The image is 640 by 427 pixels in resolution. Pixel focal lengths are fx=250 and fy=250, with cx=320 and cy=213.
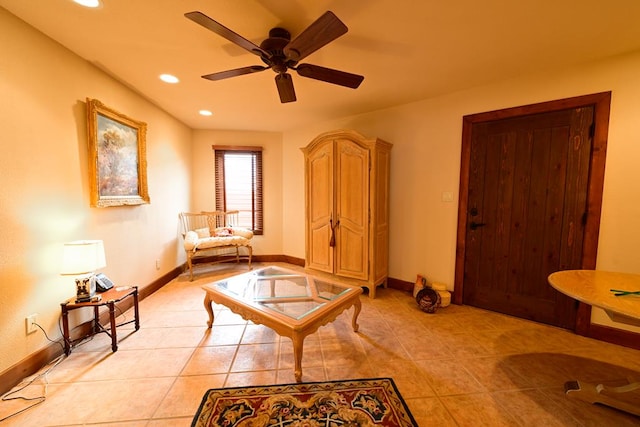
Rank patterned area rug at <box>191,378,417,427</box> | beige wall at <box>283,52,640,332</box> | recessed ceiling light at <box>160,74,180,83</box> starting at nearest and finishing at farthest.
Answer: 1. patterned area rug at <box>191,378,417,427</box>
2. beige wall at <box>283,52,640,332</box>
3. recessed ceiling light at <box>160,74,180,83</box>

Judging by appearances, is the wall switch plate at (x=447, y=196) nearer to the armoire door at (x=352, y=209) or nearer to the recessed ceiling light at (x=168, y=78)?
the armoire door at (x=352, y=209)

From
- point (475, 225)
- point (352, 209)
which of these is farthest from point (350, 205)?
point (475, 225)

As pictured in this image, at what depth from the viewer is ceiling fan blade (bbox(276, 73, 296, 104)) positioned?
1836 millimetres

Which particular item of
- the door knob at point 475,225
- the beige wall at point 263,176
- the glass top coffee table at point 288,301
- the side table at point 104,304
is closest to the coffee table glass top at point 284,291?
the glass top coffee table at point 288,301

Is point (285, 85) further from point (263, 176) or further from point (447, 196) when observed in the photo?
point (263, 176)

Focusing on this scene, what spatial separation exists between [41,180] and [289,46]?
6.42 ft

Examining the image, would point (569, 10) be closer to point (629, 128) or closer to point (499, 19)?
point (499, 19)

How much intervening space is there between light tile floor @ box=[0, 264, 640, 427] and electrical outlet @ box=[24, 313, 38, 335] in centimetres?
32

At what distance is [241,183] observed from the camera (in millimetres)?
4391

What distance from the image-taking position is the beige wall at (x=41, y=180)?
157 cm

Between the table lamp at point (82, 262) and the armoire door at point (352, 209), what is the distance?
2.28 m

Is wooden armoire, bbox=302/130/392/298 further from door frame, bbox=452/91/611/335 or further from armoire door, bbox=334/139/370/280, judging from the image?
door frame, bbox=452/91/611/335

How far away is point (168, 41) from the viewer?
1.82 metres

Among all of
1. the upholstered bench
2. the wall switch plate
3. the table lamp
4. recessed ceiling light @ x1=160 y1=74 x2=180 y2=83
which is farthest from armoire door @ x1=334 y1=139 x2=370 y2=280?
the table lamp
